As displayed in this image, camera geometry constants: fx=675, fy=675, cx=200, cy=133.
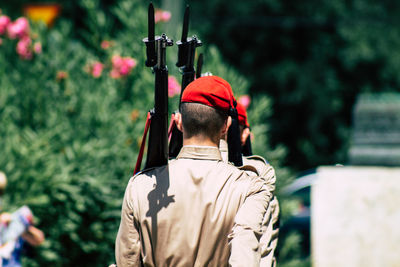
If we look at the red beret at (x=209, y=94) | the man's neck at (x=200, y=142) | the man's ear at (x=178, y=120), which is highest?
the red beret at (x=209, y=94)

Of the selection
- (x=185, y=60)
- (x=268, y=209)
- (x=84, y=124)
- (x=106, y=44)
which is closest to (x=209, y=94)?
(x=185, y=60)

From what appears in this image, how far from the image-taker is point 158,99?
8.84 ft

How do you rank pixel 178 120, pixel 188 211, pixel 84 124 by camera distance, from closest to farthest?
pixel 188 211 → pixel 178 120 → pixel 84 124

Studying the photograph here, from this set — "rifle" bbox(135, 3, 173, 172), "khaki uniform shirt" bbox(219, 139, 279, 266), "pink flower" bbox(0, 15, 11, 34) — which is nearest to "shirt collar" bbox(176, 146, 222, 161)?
"rifle" bbox(135, 3, 173, 172)

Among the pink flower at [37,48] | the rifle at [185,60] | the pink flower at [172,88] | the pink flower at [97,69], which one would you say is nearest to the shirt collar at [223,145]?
the rifle at [185,60]

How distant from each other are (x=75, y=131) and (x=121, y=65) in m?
0.92

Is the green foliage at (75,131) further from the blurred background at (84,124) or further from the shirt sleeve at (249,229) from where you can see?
the shirt sleeve at (249,229)

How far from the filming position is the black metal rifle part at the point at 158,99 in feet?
8.60

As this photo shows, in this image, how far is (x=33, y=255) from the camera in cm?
550

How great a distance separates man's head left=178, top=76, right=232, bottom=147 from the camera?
2645 millimetres

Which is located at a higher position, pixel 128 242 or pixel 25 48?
pixel 25 48

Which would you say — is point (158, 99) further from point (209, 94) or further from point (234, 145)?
point (234, 145)

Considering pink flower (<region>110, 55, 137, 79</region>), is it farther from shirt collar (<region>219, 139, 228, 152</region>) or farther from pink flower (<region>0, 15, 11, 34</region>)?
shirt collar (<region>219, 139, 228, 152</region>)

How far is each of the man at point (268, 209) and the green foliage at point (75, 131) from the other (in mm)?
2473
